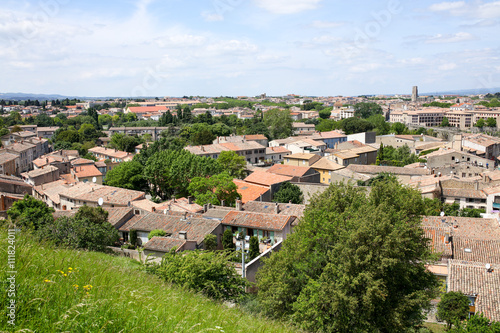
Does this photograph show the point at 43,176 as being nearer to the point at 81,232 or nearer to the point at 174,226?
the point at 174,226

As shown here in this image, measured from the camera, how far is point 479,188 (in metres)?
34.0

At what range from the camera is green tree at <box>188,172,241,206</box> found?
2880 cm

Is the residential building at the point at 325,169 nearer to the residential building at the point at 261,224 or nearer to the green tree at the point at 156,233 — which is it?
the residential building at the point at 261,224

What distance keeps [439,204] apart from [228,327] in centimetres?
2917

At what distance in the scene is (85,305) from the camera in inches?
157

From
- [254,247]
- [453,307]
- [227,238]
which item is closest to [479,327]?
[453,307]

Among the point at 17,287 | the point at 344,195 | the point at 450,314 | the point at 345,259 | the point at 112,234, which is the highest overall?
the point at 17,287

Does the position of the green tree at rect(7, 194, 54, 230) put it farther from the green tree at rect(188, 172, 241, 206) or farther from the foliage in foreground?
the green tree at rect(188, 172, 241, 206)

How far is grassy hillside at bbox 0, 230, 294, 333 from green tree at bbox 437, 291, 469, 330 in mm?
11997

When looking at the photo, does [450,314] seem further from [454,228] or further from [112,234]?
[112,234]

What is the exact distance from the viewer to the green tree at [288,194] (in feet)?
107

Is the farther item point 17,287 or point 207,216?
point 207,216

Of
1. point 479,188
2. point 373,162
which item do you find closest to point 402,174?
point 479,188

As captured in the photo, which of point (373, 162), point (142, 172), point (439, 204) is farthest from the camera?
point (373, 162)
